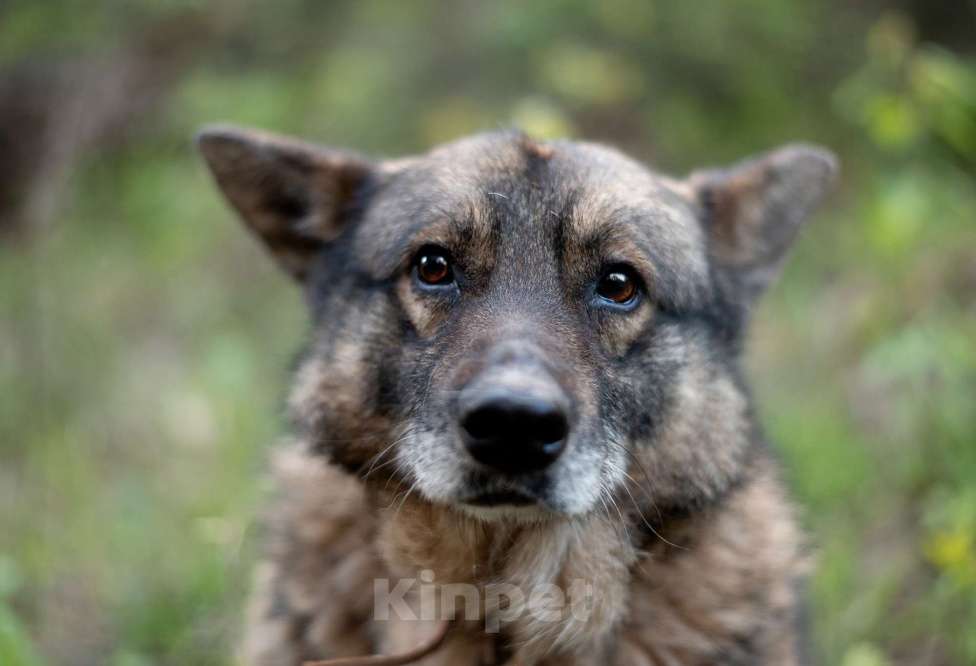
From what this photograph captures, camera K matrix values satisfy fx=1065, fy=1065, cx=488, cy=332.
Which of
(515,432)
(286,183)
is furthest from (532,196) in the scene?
(286,183)

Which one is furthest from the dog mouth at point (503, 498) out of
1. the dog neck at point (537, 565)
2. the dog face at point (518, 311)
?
the dog neck at point (537, 565)

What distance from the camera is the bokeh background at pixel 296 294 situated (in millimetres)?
4688

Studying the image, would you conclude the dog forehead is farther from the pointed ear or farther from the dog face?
the pointed ear

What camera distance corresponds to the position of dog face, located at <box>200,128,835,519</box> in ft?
10.0

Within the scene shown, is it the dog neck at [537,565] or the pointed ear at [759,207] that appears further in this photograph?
the pointed ear at [759,207]

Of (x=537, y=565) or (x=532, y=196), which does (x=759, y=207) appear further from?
(x=537, y=565)

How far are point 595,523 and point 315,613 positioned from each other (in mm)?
1049

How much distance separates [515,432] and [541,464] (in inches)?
6.1

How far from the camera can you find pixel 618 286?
351cm

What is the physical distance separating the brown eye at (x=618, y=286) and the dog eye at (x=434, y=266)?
0.49 m

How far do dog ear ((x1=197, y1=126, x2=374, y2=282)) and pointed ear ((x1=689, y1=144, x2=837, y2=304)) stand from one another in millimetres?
1358

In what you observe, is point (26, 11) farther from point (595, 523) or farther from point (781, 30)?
point (781, 30)

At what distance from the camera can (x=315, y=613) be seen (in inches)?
145

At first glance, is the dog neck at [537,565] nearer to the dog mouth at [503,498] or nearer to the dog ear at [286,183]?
the dog mouth at [503,498]
